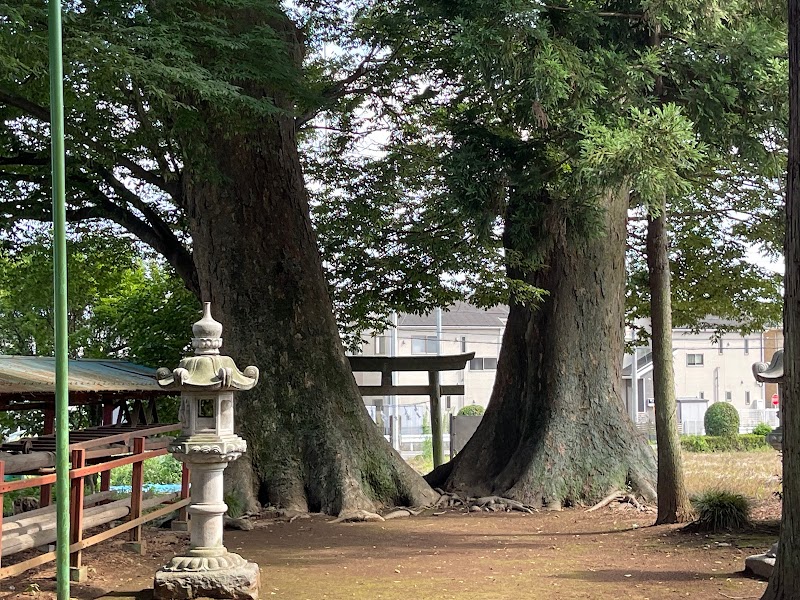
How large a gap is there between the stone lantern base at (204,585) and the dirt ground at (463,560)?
0.29 metres

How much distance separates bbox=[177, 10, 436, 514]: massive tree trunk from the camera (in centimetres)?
1208

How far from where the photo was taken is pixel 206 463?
688 cm

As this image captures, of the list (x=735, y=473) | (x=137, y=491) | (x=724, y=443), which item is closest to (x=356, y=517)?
(x=137, y=491)

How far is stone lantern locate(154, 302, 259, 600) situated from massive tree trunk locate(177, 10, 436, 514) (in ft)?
16.4

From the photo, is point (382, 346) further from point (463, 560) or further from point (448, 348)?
point (463, 560)

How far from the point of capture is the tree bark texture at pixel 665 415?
33.2ft

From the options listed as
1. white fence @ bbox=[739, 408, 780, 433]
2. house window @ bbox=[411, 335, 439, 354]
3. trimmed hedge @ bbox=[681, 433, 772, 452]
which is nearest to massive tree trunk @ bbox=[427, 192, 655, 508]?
trimmed hedge @ bbox=[681, 433, 772, 452]

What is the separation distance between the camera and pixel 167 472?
942 inches

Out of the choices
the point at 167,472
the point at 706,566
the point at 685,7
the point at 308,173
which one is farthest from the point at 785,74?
the point at 167,472

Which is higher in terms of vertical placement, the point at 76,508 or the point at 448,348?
the point at 448,348

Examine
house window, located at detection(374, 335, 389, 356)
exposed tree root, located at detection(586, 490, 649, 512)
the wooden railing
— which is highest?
house window, located at detection(374, 335, 389, 356)

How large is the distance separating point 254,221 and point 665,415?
599 centimetres

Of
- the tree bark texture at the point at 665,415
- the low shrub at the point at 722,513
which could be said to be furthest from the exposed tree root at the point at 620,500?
the low shrub at the point at 722,513

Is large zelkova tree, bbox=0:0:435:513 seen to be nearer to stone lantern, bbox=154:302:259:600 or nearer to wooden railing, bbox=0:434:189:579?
wooden railing, bbox=0:434:189:579
